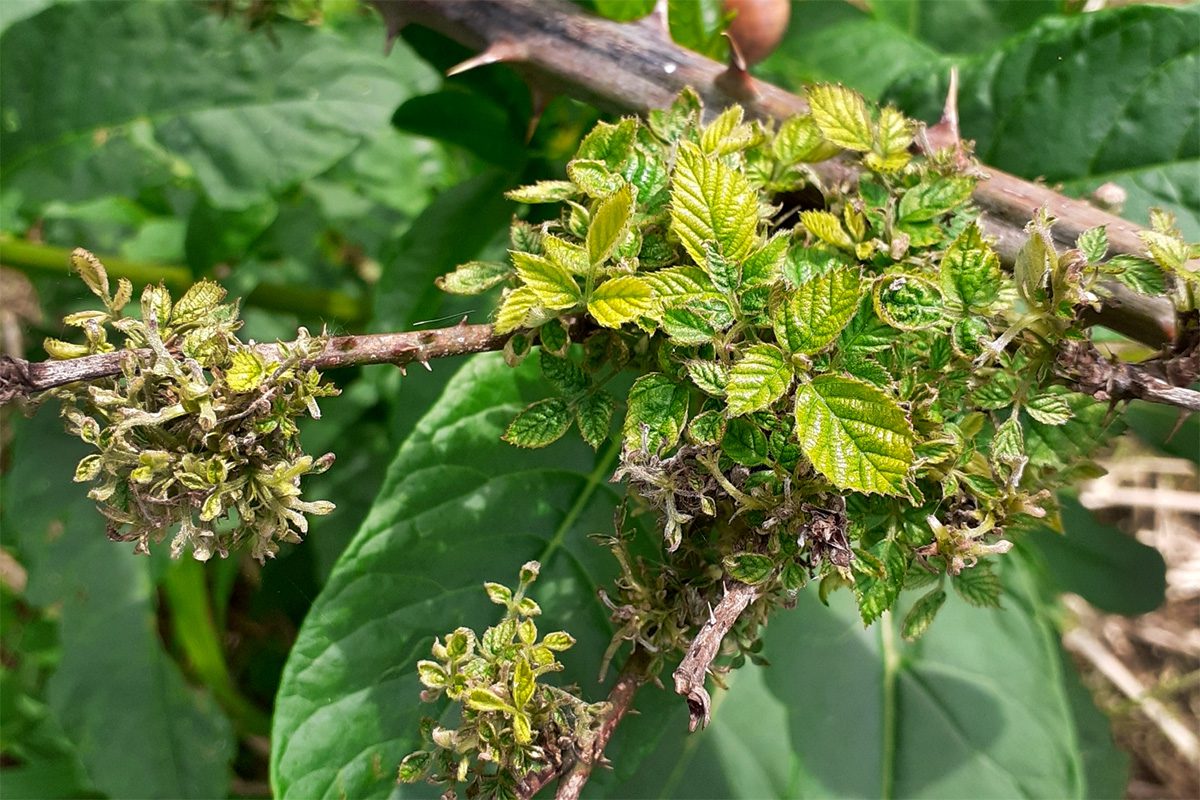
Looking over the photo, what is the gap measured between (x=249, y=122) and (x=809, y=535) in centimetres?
145

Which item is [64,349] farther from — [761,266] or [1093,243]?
[1093,243]

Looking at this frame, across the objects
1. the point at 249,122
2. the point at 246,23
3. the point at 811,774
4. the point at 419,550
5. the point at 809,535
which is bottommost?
the point at 811,774

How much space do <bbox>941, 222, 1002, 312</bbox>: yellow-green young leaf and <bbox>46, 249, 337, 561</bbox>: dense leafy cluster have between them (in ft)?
1.83

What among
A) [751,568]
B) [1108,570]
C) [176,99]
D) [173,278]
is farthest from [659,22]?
[1108,570]

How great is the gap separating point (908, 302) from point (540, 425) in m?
0.37

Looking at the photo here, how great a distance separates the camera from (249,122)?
1.70 m

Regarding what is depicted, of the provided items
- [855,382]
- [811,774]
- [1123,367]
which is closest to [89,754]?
[811,774]

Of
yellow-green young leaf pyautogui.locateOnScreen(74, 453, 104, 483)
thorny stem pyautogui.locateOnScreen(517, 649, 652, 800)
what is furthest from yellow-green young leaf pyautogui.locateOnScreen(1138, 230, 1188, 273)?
yellow-green young leaf pyautogui.locateOnScreen(74, 453, 104, 483)

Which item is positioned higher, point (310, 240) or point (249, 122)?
point (249, 122)

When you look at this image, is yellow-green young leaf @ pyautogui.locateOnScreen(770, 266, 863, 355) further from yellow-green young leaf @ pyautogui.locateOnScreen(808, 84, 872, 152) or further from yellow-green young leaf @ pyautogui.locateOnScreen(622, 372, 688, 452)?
yellow-green young leaf @ pyautogui.locateOnScreen(808, 84, 872, 152)

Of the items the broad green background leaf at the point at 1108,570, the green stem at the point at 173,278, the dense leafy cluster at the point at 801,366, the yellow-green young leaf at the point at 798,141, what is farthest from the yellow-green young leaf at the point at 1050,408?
the green stem at the point at 173,278

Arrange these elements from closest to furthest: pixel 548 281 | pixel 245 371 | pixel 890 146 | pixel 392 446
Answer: pixel 245 371
pixel 548 281
pixel 890 146
pixel 392 446

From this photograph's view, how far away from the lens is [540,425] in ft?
2.85

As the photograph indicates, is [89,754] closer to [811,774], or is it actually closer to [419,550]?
[419,550]
